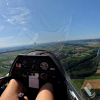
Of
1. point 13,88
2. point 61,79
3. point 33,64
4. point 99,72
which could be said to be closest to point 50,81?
point 61,79

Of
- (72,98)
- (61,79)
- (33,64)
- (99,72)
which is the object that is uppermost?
(33,64)

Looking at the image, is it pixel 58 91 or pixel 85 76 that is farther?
pixel 85 76

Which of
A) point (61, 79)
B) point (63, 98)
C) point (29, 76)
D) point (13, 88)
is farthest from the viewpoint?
point (29, 76)

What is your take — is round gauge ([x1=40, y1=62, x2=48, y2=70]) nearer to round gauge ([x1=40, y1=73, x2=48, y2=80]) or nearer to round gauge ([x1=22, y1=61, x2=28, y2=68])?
round gauge ([x1=40, y1=73, x2=48, y2=80])

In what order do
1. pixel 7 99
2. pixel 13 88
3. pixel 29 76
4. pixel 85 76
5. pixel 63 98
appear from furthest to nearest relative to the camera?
pixel 85 76 → pixel 29 76 → pixel 63 98 → pixel 13 88 → pixel 7 99

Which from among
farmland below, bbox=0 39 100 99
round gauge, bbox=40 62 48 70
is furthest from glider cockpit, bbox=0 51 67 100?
farmland below, bbox=0 39 100 99

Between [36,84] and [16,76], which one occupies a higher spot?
[16,76]

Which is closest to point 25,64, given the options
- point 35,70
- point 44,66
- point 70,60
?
point 35,70

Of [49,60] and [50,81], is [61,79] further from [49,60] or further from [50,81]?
[49,60]

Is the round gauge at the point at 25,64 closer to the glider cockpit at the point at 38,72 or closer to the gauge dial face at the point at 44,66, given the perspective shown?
the glider cockpit at the point at 38,72
